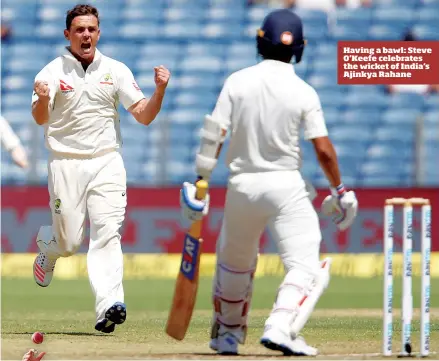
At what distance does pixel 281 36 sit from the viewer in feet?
19.6

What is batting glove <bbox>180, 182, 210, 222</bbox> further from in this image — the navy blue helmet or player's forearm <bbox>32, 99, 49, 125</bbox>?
player's forearm <bbox>32, 99, 49, 125</bbox>

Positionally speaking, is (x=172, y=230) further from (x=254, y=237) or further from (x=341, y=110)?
(x=254, y=237)

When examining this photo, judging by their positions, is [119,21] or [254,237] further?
[119,21]

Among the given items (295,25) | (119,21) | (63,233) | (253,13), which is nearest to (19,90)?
(119,21)

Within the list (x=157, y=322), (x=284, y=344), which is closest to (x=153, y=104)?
(x=157, y=322)

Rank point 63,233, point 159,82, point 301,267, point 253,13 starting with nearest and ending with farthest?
1. point 301,267
2. point 159,82
3. point 63,233
4. point 253,13

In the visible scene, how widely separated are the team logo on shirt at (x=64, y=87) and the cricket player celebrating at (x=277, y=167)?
5.31 ft

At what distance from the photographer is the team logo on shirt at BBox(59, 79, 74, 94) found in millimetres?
7312

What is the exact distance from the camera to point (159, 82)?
702 cm

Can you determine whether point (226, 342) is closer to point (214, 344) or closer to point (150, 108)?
point (214, 344)

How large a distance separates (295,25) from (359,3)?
41.0 feet

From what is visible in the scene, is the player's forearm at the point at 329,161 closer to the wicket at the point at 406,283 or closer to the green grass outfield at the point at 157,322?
the wicket at the point at 406,283
